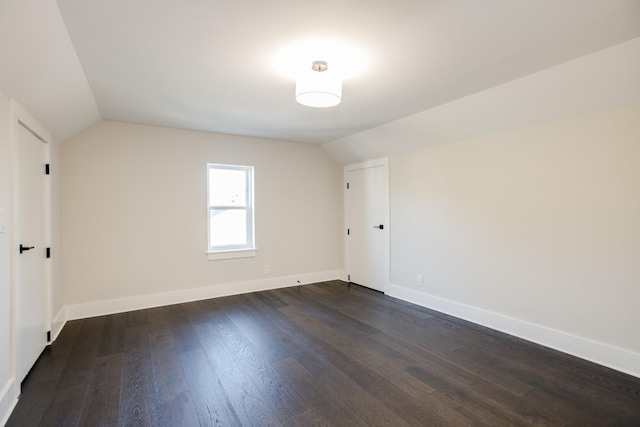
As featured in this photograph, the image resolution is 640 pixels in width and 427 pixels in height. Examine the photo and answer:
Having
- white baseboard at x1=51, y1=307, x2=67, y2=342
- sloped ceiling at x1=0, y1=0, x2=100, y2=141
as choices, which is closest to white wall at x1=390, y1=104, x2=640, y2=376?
sloped ceiling at x1=0, y1=0, x2=100, y2=141

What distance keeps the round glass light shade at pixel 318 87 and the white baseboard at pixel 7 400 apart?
2663 millimetres

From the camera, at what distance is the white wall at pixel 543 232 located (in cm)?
236

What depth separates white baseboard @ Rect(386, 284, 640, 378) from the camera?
233 cm

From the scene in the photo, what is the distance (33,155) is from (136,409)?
7.12 feet

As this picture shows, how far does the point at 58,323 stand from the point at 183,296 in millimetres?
1261

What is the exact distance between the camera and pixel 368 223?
4.81 meters

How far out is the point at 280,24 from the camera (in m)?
1.77

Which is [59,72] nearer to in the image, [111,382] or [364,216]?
[111,382]

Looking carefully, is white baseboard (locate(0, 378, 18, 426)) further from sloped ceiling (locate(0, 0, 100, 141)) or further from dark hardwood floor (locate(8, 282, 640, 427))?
sloped ceiling (locate(0, 0, 100, 141))

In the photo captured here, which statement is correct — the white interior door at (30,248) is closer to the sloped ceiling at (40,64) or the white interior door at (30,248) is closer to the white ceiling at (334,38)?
the sloped ceiling at (40,64)

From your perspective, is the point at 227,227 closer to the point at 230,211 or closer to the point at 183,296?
the point at 230,211

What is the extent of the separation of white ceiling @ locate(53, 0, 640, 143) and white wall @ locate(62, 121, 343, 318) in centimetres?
93

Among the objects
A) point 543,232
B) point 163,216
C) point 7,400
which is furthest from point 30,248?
point 543,232

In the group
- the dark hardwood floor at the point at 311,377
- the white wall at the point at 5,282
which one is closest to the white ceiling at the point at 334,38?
the white wall at the point at 5,282
